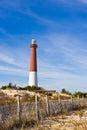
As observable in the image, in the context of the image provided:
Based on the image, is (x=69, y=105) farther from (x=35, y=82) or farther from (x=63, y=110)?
(x=35, y=82)

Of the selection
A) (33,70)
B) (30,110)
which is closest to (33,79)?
(33,70)

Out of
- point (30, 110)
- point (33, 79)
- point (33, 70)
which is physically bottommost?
point (30, 110)

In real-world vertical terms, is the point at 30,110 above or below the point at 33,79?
below

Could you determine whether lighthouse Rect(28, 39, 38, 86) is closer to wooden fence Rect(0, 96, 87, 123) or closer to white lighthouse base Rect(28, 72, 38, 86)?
white lighthouse base Rect(28, 72, 38, 86)

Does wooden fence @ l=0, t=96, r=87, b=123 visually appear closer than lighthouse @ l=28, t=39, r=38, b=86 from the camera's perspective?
Yes

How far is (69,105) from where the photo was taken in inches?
1243

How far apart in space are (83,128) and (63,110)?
55.3 feet

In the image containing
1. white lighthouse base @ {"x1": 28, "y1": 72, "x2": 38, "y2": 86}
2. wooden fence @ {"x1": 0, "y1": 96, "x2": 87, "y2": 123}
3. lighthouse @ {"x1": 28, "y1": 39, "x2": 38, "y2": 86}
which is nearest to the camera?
wooden fence @ {"x1": 0, "y1": 96, "x2": 87, "y2": 123}

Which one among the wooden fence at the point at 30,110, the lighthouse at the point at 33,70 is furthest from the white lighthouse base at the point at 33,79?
the wooden fence at the point at 30,110

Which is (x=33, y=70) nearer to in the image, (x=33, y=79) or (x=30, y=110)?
(x=33, y=79)

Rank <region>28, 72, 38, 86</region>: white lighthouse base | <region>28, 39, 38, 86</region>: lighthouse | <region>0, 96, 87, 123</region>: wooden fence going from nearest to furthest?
1. <region>0, 96, 87, 123</region>: wooden fence
2. <region>28, 72, 38, 86</region>: white lighthouse base
3. <region>28, 39, 38, 86</region>: lighthouse

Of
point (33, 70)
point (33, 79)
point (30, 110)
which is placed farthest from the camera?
point (33, 70)

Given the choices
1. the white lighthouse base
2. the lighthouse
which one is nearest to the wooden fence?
the white lighthouse base

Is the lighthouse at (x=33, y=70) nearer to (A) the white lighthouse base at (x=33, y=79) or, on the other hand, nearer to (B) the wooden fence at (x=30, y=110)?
(A) the white lighthouse base at (x=33, y=79)
